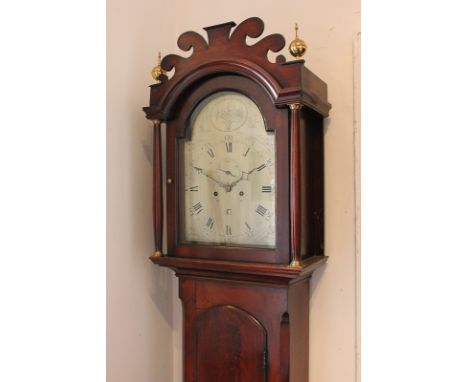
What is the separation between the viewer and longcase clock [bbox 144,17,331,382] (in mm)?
988

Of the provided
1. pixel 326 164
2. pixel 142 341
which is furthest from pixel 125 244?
pixel 326 164

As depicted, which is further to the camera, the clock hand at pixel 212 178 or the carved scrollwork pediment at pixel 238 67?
the clock hand at pixel 212 178

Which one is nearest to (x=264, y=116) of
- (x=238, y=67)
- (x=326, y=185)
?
(x=238, y=67)

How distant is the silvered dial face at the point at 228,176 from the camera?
3.39 feet

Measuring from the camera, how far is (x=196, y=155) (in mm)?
1133

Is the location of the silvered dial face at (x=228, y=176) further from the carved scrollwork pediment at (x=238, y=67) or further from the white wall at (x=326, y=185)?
the white wall at (x=326, y=185)

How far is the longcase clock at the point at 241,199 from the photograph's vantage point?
0.99 meters

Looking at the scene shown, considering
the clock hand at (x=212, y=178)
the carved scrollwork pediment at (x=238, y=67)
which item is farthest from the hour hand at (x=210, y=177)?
the carved scrollwork pediment at (x=238, y=67)

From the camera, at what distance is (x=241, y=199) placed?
1.07m

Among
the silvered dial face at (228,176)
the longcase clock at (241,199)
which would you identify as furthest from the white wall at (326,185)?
the silvered dial face at (228,176)

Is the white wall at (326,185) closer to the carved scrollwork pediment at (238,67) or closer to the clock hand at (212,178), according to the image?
the carved scrollwork pediment at (238,67)

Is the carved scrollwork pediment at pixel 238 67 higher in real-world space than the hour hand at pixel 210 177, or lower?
higher
